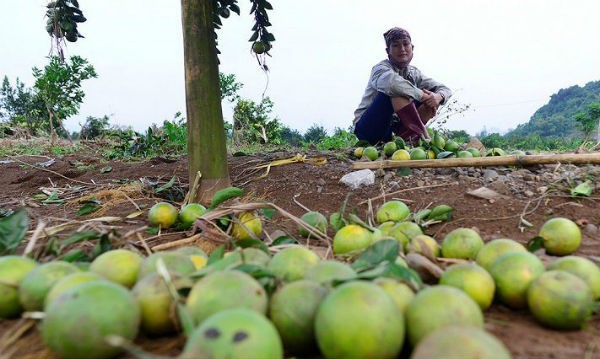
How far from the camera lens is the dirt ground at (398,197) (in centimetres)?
115

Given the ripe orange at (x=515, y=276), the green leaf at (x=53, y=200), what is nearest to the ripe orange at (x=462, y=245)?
the ripe orange at (x=515, y=276)

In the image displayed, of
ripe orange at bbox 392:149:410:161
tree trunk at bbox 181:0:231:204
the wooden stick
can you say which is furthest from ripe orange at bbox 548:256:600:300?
ripe orange at bbox 392:149:410:161

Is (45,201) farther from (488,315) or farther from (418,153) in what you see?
(488,315)

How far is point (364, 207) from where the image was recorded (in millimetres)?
3309

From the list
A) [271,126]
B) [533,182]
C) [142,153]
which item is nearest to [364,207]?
[533,182]

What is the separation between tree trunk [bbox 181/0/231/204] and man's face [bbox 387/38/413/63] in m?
2.97

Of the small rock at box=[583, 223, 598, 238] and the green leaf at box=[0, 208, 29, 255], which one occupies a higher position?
the green leaf at box=[0, 208, 29, 255]

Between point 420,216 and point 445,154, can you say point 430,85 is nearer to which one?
point 445,154

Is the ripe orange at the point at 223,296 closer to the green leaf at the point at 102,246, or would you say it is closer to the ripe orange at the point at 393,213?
the green leaf at the point at 102,246

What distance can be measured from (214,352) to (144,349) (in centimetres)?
35

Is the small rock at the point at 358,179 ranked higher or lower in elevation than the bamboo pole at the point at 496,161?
A: lower

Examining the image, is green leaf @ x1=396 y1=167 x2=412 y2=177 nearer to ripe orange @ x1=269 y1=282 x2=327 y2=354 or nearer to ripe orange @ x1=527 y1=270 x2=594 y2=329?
Result: ripe orange @ x1=527 y1=270 x2=594 y2=329

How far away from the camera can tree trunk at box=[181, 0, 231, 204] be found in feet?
10.6

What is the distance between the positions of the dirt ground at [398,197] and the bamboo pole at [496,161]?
0.22 feet
